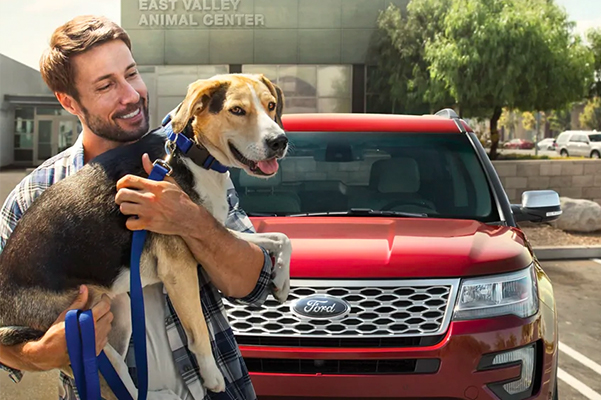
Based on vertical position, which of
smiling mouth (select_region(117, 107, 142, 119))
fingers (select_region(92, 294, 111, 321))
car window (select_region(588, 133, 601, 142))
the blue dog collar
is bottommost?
fingers (select_region(92, 294, 111, 321))

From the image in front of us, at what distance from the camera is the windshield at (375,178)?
395 cm

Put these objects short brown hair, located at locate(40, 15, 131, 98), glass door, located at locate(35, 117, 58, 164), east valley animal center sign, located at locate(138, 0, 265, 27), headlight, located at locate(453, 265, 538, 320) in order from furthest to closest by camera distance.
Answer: glass door, located at locate(35, 117, 58, 164), east valley animal center sign, located at locate(138, 0, 265, 27), headlight, located at locate(453, 265, 538, 320), short brown hair, located at locate(40, 15, 131, 98)

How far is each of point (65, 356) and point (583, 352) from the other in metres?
5.18

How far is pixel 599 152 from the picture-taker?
135 ft

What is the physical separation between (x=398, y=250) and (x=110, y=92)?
176 centimetres

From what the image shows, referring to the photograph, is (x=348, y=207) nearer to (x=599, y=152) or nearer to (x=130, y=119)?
(x=130, y=119)

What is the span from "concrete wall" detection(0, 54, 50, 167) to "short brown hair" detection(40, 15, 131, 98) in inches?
1291

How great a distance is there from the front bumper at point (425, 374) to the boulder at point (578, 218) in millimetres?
8965

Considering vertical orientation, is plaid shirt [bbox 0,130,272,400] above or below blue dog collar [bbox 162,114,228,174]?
below

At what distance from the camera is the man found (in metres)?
1.48

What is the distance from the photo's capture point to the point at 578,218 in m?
11.1

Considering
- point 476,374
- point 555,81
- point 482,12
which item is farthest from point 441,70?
point 476,374

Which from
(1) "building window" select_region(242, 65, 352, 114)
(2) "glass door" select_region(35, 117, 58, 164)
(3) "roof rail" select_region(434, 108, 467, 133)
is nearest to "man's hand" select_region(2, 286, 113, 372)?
(3) "roof rail" select_region(434, 108, 467, 133)

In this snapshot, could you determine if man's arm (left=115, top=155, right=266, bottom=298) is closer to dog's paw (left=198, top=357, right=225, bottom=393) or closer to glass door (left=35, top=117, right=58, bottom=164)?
dog's paw (left=198, top=357, right=225, bottom=393)
